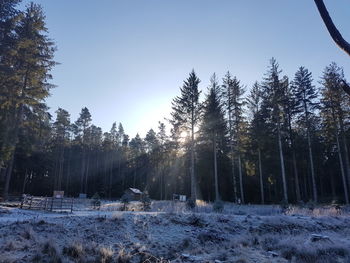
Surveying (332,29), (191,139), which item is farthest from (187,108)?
(332,29)

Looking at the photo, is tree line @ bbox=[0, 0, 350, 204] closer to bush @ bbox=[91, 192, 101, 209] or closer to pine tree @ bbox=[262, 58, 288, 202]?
pine tree @ bbox=[262, 58, 288, 202]

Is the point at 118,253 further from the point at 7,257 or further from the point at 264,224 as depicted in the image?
the point at 264,224

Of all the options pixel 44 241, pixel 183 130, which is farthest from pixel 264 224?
pixel 183 130

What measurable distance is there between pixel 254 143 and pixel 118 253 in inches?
1190

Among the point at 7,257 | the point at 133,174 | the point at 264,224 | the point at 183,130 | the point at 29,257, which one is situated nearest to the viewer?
the point at 7,257

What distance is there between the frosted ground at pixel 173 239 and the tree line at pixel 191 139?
732 centimetres

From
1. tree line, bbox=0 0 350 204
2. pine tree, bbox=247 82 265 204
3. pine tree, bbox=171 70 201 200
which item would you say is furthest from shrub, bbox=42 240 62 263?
pine tree, bbox=247 82 265 204

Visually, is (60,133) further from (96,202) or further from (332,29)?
(332,29)

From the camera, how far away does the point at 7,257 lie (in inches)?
301

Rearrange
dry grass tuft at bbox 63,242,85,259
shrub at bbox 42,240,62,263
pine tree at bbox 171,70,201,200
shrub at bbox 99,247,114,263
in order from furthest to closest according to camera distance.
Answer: pine tree at bbox 171,70,201,200
dry grass tuft at bbox 63,242,85,259
shrub at bbox 99,247,114,263
shrub at bbox 42,240,62,263

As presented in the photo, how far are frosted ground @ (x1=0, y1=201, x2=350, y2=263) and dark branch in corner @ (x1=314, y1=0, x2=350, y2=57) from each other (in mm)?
7120

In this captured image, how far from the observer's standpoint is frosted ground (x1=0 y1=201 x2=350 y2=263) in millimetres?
8688

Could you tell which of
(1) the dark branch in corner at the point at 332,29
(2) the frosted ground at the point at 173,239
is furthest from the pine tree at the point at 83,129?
(1) the dark branch in corner at the point at 332,29

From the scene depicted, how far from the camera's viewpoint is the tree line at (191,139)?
22656 millimetres
